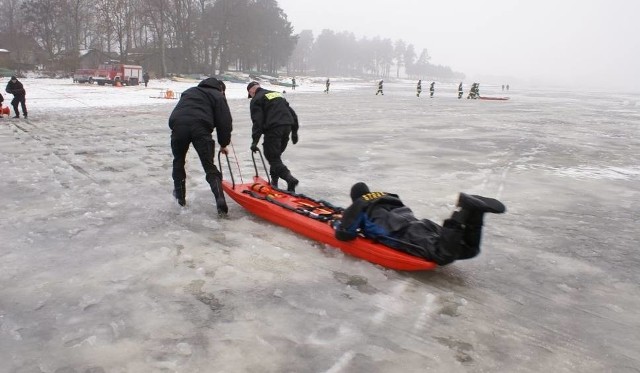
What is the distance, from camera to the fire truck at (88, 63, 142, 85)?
107ft

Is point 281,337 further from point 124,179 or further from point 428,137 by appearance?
point 428,137

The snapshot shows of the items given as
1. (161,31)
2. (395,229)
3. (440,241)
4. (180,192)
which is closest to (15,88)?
(180,192)

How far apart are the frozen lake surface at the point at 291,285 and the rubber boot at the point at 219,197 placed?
0.19 meters

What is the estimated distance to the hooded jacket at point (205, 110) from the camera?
191 inches

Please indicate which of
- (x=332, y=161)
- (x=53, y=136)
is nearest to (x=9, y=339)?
(x=332, y=161)

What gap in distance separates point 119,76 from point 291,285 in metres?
33.8

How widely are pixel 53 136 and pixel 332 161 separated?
6.45 meters

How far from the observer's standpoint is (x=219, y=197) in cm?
489

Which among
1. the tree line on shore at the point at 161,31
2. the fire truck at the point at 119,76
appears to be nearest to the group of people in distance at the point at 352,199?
the fire truck at the point at 119,76

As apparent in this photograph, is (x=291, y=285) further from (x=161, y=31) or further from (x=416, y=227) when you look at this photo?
(x=161, y=31)

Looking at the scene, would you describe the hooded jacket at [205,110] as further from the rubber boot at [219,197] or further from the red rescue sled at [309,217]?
the red rescue sled at [309,217]

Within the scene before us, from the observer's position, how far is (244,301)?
121 inches

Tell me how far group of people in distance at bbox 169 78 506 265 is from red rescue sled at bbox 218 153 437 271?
0.08 metres

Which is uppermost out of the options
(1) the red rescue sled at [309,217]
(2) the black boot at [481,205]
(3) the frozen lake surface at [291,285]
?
(2) the black boot at [481,205]
